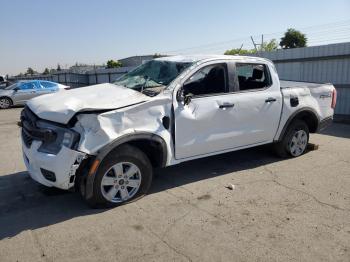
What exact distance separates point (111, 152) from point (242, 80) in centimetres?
258

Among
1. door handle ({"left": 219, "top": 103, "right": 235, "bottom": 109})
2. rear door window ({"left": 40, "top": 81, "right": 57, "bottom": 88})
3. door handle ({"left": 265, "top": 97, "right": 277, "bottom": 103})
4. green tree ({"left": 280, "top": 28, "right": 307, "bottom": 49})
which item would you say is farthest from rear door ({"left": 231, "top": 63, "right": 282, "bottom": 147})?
green tree ({"left": 280, "top": 28, "right": 307, "bottom": 49})

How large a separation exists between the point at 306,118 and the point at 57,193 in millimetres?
4580

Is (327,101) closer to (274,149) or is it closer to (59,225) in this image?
(274,149)

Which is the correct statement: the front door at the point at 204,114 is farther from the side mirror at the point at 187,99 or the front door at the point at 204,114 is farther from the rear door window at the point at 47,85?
the rear door window at the point at 47,85

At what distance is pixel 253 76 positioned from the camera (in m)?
6.29

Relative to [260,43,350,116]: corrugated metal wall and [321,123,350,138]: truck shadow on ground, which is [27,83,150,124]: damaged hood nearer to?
[321,123,350,138]: truck shadow on ground

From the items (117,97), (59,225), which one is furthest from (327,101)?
(59,225)

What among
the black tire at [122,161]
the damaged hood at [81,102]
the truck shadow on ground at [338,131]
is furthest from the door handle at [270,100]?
the truck shadow on ground at [338,131]

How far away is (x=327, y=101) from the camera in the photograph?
7070mm

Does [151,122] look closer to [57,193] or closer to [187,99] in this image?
[187,99]

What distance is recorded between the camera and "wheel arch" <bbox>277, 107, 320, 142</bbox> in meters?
6.39

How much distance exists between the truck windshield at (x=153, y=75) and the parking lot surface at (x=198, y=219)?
1.45 metres

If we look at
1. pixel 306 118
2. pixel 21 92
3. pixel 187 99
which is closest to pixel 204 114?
pixel 187 99

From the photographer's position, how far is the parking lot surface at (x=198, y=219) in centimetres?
356
